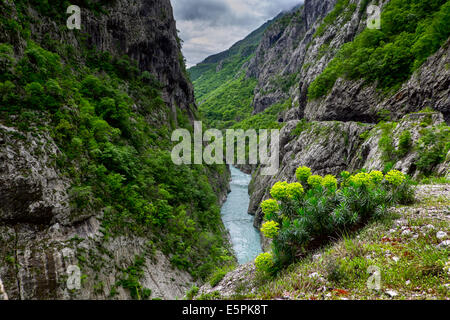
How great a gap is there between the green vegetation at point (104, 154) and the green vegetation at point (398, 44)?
77.6 ft

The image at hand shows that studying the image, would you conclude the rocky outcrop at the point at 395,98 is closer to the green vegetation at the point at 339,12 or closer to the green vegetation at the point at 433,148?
the green vegetation at the point at 433,148

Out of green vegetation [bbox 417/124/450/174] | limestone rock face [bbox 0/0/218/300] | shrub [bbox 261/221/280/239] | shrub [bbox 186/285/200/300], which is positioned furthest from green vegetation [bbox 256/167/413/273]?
limestone rock face [bbox 0/0/218/300]

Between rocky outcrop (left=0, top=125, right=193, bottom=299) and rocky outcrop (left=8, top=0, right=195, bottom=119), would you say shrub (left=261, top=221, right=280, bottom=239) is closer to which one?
rocky outcrop (left=0, top=125, right=193, bottom=299)

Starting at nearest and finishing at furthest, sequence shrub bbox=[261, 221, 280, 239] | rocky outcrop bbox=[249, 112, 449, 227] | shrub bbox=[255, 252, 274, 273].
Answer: shrub bbox=[261, 221, 280, 239]
shrub bbox=[255, 252, 274, 273]
rocky outcrop bbox=[249, 112, 449, 227]

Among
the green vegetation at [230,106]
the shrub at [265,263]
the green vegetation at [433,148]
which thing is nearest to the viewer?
the shrub at [265,263]

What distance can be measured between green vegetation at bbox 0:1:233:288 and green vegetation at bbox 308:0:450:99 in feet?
→ 77.6

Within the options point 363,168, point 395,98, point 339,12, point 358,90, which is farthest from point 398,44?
point 339,12

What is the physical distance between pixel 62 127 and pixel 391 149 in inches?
800

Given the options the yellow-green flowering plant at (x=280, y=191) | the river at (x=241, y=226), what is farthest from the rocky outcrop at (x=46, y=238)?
the river at (x=241, y=226)

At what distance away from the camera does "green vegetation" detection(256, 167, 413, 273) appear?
6.43m

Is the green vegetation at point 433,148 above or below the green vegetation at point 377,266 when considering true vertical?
above

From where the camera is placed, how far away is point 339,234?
A: 6.71 m

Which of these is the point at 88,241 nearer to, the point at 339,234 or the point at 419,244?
the point at 339,234

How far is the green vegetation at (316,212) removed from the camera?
6434 millimetres
